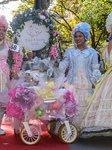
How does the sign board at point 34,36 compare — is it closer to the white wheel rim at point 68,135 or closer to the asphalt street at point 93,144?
the white wheel rim at point 68,135

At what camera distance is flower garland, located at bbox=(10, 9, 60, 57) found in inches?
186

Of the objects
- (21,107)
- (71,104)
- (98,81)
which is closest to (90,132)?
(71,104)

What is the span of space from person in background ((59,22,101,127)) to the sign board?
62cm

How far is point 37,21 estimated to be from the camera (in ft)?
15.8

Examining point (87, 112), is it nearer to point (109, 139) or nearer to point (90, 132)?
point (90, 132)

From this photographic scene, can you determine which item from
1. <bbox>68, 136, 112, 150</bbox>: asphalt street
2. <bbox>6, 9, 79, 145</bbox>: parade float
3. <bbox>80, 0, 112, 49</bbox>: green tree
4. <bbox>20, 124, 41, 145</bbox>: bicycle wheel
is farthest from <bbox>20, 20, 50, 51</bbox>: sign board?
<bbox>80, 0, 112, 49</bbox>: green tree

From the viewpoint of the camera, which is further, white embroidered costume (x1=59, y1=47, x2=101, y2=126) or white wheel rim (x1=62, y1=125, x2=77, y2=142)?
white embroidered costume (x1=59, y1=47, x2=101, y2=126)

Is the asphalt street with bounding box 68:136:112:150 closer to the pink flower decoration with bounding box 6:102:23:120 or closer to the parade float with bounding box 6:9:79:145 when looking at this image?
the parade float with bounding box 6:9:79:145

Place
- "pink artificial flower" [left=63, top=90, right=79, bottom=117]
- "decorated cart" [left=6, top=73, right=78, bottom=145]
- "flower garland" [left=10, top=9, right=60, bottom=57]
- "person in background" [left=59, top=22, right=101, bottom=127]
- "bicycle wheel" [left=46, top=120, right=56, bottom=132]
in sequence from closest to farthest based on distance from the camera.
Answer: "decorated cart" [left=6, top=73, right=78, bottom=145]
"pink artificial flower" [left=63, top=90, right=79, bottom=117]
"bicycle wheel" [left=46, top=120, right=56, bottom=132]
"person in background" [left=59, top=22, right=101, bottom=127]
"flower garland" [left=10, top=9, right=60, bottom=57]

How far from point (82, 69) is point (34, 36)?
1109 mm

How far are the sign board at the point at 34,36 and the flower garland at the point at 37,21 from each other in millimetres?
64

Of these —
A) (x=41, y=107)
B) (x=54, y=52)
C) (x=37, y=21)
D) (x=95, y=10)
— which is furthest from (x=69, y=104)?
(x=95, y=10)

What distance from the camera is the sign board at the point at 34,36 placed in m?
4.79

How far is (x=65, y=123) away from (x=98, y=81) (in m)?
0.82
